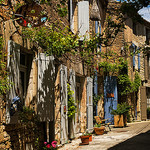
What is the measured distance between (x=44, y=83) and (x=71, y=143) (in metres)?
2.42

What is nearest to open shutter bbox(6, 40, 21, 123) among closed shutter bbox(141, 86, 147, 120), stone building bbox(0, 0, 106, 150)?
stone building bbox(0, 0, 106, 150)

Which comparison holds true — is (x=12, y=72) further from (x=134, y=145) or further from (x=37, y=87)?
(x=134, y=145)

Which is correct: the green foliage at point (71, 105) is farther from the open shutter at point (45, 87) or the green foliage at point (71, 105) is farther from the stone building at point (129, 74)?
the stone building at point (129, 74)

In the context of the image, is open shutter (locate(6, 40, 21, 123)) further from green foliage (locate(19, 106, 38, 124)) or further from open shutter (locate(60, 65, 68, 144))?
open shutter (locate(60, 65, 68, 144))

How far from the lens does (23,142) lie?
579 cm

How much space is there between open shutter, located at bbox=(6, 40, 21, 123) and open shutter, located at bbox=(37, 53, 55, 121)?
3.12 feet

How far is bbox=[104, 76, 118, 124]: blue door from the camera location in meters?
13.9

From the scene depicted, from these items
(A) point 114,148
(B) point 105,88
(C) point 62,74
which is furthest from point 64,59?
(B) point 105,88

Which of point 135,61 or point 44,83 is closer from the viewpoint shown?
point 44,83

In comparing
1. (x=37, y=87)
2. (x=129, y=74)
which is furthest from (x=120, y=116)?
(x=37, y=87)

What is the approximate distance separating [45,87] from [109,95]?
780cm

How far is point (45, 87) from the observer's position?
6617mm

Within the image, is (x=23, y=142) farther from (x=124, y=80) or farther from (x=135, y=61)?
(x=135, y=61)

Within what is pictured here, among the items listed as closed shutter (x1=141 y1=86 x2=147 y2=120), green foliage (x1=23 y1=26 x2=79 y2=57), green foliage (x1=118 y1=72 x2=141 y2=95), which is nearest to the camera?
green foliage (x1=23 y1=26 x2=79 y2=57)
